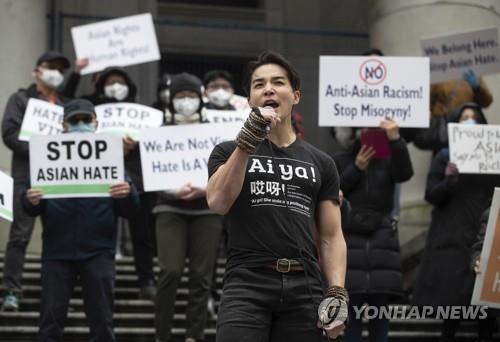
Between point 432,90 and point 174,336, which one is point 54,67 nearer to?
point 174,336

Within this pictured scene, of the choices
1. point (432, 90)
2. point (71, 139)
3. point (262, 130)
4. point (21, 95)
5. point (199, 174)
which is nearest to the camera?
point (262, 130)

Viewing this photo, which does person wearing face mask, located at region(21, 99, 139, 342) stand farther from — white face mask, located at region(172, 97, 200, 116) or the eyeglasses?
white face mask, located at region(172, 97, 200, 116)

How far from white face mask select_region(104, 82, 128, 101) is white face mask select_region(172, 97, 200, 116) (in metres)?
1.33

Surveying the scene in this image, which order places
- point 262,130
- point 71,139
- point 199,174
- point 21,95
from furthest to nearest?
point 21,95
point 199,174
point 71,139
point 262,130

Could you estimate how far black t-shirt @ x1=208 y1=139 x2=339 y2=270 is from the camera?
6348 millimetres

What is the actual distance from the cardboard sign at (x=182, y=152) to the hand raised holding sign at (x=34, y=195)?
1.13 m

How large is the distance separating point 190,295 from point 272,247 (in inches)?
151

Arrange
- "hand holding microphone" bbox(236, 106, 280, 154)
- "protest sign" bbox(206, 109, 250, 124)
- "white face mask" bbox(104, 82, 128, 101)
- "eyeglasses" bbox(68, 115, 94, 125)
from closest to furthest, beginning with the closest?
"hand holding microphone" bbox(236, 106, 280, 154) < "eyeglasses" bbox(68, 115, 94, 125) < "protest sign" bbox(206, 109, 250, 124) < "white face mask" bbox(104, 82, 128, 101)

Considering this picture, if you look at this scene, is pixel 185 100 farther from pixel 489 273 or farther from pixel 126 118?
pixel 489 273

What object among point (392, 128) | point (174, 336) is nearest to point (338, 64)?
point (392, 128)

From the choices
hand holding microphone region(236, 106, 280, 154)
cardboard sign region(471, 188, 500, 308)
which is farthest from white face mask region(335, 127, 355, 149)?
hand holding microphone region(236, 106, 280, 154)

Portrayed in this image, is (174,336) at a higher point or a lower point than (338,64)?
lower

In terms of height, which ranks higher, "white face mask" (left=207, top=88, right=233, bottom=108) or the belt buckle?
"white face mask" (left=207, top=88, right=233, bottom=108)

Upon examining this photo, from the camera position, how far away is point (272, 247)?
6.34m
